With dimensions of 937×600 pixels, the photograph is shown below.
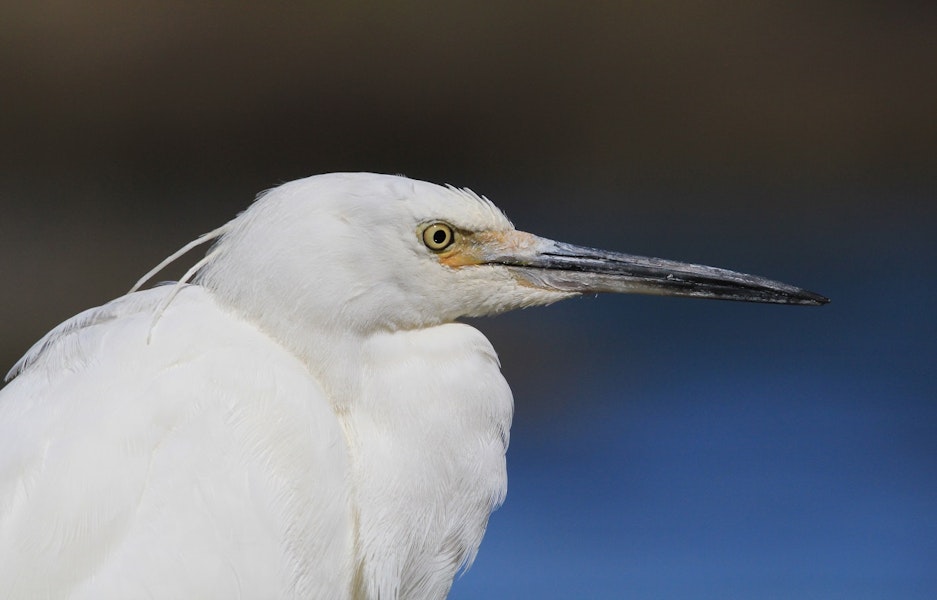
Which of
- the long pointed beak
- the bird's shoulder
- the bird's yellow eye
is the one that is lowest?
the bird's shoulder

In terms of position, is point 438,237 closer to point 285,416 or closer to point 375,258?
point 375,258

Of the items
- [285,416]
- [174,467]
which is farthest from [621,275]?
[174,467]

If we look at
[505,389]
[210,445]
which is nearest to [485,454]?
[505,389]

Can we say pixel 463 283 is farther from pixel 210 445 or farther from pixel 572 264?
pixel 210 445

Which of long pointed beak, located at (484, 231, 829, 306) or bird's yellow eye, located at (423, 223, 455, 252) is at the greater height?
bird's yellow eye, located at (423, 223, 455, 252)

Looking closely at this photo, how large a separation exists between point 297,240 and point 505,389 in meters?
0.28

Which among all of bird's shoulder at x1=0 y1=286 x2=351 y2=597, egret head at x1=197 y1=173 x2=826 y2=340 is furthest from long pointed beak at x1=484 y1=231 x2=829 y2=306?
bird's shoulder at x1=0 y1=286 x2=351 y2=597

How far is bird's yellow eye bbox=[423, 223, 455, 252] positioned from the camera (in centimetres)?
106

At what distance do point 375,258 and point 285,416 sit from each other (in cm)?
19

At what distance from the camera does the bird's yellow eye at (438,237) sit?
41.7 inches

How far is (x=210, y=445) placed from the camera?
993 mm

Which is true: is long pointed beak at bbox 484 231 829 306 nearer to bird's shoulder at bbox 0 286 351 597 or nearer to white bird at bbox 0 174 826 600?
white bird at bbox 0 174 826 600

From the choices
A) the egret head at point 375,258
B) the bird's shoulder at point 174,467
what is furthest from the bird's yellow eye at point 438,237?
the bird's shoulder at point 174,467

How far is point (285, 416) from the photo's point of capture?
101 centimetres
